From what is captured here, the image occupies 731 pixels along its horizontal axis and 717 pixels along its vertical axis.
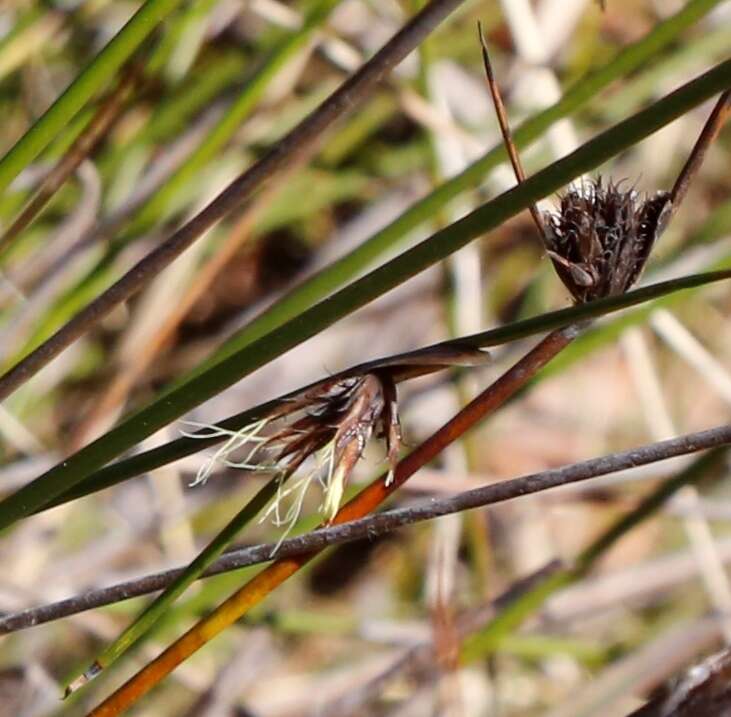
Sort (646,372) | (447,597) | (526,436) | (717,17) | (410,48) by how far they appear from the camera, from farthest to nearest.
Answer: (526,436)
(717,17)
(646,372)
(447,597)
(410,48)

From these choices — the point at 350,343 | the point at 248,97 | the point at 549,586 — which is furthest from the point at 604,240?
the point at 350,343

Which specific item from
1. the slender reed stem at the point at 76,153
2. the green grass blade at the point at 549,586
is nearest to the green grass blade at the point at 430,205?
the slender reed stem at the point at 76,153

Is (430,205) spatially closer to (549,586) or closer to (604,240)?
(604,240)

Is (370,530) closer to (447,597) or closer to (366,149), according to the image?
(447,597)

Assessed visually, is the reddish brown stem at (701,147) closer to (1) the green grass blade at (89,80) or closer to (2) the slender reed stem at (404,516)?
(2) the slender reed stem at (404,516)

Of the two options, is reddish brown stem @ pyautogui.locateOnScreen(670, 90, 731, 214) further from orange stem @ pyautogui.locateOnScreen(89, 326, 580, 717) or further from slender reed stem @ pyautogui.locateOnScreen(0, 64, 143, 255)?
slender reed stem @ pyautogui.locateOnScreen(0, 64, 143, 255)

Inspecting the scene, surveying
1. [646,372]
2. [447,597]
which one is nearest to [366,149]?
[646,372]
